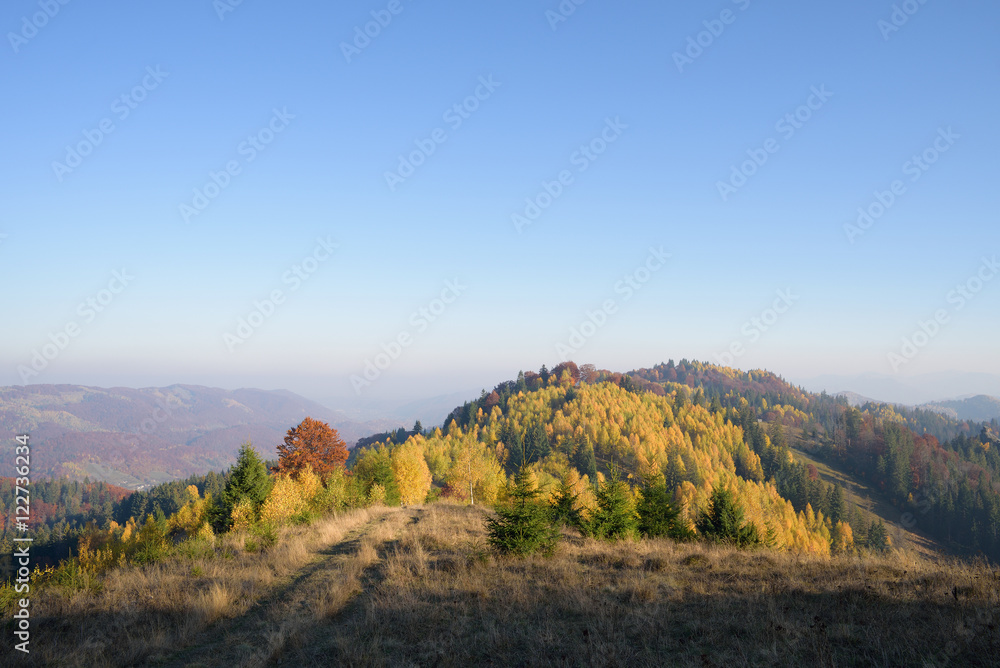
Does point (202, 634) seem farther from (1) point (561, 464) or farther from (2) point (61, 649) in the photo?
(1) point (561, 464)

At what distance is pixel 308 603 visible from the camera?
9836 millimetres

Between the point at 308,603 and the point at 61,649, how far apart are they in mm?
4128

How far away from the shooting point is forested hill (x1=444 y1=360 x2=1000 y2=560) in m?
112

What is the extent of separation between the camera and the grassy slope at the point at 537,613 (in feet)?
22.5

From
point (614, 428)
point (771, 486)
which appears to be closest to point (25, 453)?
point (614, 428)

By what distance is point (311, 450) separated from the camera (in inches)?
2014

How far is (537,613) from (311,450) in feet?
159

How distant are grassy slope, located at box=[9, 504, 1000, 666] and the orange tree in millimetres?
38300

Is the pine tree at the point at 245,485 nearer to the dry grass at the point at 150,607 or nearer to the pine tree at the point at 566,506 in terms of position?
the dry grass at the point at 150,607

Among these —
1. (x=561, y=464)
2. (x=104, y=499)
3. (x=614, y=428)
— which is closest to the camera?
(x=561, y=464)

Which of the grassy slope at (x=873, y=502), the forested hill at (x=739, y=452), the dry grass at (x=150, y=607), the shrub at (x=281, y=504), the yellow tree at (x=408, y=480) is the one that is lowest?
the grassy slope at (x=873, y=502)

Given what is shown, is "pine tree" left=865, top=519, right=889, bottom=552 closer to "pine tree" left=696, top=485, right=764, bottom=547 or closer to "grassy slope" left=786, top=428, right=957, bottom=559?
"grassy slope" left=786, top=428, right=957, bottom=559

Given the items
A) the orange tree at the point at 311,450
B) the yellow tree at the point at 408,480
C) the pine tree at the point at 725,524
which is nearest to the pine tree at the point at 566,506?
the pine tree at the point at 725,524

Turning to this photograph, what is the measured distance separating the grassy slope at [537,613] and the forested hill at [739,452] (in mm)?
83507
